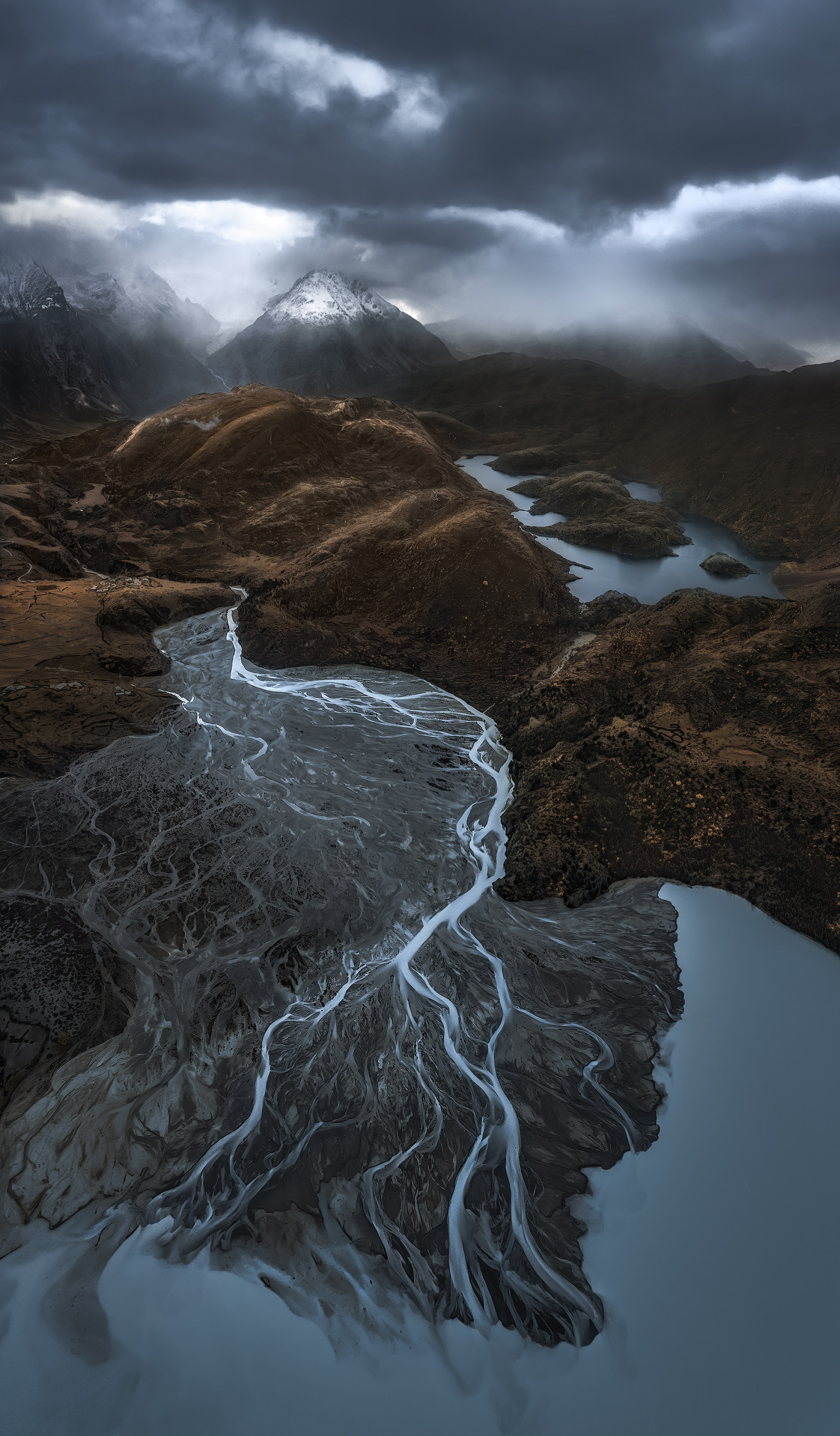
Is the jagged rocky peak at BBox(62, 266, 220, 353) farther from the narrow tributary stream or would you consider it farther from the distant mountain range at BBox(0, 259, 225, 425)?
the narrow tributary stream

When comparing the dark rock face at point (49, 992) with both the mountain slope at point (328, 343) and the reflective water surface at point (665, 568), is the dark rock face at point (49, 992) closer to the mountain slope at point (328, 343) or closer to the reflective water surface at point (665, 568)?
the reflective water surface at point (665, 568)

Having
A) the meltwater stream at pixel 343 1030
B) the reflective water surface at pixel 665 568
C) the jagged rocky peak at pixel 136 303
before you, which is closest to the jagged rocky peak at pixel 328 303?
the jagged rocky peak at pixel 136 303

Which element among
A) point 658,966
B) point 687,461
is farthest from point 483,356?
point 658,966

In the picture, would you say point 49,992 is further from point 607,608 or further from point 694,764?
point 607,608

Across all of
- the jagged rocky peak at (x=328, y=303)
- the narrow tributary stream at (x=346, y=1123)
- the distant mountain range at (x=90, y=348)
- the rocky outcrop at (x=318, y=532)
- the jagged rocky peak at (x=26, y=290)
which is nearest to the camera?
the narrow tributary stream at (x=346, y=1123)

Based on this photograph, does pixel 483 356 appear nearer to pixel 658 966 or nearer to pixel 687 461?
pixel 687 461

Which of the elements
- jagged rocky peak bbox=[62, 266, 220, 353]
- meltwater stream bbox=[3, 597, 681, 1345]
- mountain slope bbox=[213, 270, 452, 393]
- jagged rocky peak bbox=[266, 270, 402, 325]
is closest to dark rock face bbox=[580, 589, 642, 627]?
meltwater stream bbox=[3, 597, 681, 1345]

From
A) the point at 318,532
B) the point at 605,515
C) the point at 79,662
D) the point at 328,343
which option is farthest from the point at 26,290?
the point at 79,662
